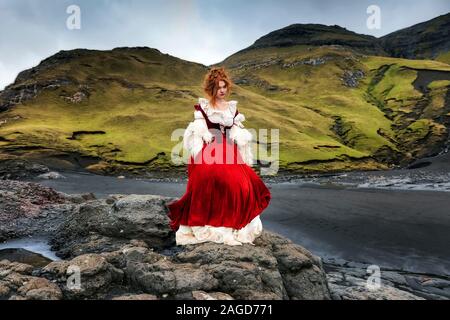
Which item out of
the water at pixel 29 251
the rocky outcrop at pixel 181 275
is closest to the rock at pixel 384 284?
the rocky outcrop at pixel 181 275

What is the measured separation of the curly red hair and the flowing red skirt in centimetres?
110

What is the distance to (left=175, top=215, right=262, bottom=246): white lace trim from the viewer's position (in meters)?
9.94

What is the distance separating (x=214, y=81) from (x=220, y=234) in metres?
3.80

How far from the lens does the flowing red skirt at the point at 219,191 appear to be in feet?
33.0

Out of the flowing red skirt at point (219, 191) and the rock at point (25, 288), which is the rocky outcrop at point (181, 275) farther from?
the flowing red skirt at point (219, 191)

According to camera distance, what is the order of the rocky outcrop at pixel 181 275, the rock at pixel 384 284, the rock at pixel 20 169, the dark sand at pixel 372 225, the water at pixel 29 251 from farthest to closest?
the rock at pixel 20 169, the dark sand at pixel 372 225, the water at pixel 29 251, the rock at pixel 384 284, the rocky outcrop at pixel 181 275

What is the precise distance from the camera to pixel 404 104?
142 m

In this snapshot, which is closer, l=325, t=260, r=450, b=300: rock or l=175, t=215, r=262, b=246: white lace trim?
l=175, t=215, r=262, b=246: white lace trim

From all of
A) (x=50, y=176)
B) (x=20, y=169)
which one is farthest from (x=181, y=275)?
(x=20, y=169)

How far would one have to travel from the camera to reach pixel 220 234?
391 inches

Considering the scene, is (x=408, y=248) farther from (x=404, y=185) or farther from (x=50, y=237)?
(x=404, y=185)

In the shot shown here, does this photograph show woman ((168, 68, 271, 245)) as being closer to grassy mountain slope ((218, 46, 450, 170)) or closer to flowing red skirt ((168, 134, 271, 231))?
flowing red skirt ((168, 134, 271, 231))

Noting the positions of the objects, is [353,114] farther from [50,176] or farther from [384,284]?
[384,284]

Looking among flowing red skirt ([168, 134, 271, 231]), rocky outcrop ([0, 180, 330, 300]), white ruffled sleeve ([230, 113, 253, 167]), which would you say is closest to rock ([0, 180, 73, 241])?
rocky outcrop ([0, 180, 330, 300])
